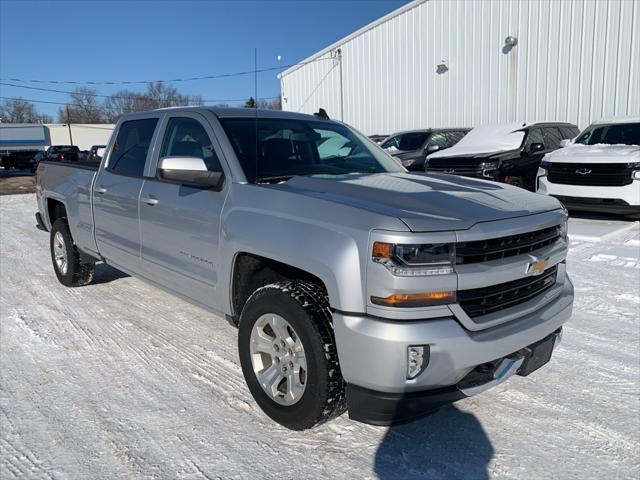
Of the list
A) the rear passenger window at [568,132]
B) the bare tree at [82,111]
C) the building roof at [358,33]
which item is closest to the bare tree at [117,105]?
the bare tree at [82,111]

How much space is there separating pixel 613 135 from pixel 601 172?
1839mm

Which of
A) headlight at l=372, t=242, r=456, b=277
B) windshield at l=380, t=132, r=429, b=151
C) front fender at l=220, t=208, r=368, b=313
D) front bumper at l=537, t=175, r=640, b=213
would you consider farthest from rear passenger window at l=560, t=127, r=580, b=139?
headlight at l=372, t=242, r=456, b=277

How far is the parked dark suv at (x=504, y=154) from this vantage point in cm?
1064

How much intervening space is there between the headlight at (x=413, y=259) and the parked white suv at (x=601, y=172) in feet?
25.3

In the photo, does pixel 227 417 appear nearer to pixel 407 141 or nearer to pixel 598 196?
pixel 598 196

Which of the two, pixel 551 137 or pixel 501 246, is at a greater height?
pixel 551 137

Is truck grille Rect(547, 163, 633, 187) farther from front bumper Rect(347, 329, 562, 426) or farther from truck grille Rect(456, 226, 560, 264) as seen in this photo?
front bumper Rect(347, 329, 562, 426)

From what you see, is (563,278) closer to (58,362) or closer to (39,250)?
(58,362)

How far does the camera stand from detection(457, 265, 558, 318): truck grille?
2.50 meters

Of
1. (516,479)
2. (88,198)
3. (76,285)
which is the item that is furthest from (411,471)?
(76,285)

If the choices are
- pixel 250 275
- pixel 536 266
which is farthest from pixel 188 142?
pixel 536 266

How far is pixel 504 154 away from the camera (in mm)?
10875

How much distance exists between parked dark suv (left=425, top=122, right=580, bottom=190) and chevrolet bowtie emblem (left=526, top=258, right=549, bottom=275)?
26.0 ft

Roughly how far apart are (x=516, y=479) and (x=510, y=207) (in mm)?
1368
